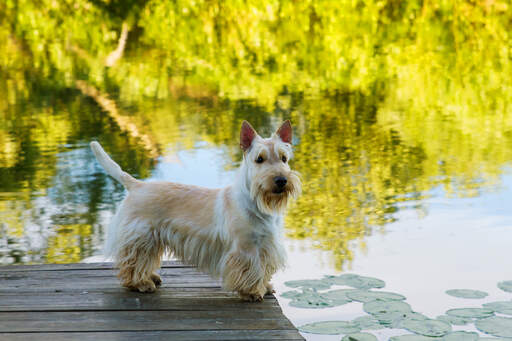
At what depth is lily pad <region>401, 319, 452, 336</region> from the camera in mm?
4187

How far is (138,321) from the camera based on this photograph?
3389 mm

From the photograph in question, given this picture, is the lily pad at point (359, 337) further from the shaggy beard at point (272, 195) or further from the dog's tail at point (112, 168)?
the dog's tail at point (112, 168)

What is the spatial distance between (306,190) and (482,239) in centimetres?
209

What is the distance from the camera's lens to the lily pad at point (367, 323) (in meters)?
4.31

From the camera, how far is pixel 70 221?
713 cm

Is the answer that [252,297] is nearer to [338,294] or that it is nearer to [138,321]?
[138,321]

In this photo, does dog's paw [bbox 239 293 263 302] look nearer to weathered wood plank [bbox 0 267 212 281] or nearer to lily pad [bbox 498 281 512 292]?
weathered wood plank [bbox 0 267 212 281]

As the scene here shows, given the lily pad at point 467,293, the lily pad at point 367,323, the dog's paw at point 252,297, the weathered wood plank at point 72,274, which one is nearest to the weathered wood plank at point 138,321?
the dog's paw at point 252,297

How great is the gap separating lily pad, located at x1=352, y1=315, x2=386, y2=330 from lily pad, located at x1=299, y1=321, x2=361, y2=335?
0.05 m

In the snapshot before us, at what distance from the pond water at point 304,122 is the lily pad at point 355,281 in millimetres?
332

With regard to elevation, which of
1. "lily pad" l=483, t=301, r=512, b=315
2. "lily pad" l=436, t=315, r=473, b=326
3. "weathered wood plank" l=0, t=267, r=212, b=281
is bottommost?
"lily pad" l=436, t=315, r=473, b=326

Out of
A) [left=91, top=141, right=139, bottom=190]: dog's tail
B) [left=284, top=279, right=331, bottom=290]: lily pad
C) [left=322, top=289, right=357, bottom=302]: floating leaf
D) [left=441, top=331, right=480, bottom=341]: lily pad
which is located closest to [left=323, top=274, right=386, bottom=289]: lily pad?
[left=284, top=279, right=331, bottom=290]: lily pad

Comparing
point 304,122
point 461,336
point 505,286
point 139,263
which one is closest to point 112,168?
point 139,263

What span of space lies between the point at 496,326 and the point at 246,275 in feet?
5.40
